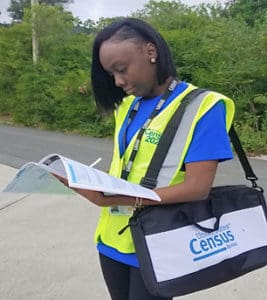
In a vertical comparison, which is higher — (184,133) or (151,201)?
(184,133)

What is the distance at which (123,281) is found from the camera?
1.86 meters

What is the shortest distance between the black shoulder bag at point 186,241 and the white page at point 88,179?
0.30ft

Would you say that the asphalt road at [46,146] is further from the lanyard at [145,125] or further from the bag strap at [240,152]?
the lanyard at [145,125]

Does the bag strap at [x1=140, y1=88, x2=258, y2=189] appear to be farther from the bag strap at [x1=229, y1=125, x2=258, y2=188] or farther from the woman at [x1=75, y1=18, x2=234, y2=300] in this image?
the bag strap at [x1=229, y1=125, x2=258, y2=188]

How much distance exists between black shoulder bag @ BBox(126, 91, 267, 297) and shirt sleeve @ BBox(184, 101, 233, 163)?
0.07 metres

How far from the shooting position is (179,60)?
1127 centimetres

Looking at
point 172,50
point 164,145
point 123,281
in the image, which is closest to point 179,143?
point 164,145

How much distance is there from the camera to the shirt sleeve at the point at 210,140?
5.04 feet

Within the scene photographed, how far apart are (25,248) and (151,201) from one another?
108 inches

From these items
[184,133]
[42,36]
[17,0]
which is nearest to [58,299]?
[184,133]

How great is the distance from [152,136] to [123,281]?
57 cm

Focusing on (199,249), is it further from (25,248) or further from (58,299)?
(25,248)

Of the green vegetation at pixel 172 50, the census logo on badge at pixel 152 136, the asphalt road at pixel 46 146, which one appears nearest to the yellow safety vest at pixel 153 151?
the census logo on badge at pixel 152 136

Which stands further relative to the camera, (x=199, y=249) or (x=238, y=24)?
(x=238, y=24)
